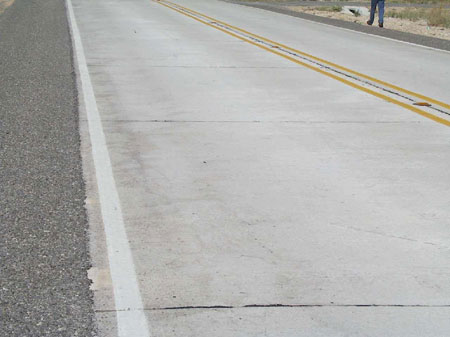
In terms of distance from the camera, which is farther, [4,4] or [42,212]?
[4,4]

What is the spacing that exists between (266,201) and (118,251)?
150 cm

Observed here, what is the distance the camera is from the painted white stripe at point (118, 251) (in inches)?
166

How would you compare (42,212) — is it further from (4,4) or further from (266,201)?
(4,4)

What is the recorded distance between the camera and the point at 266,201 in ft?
20.7

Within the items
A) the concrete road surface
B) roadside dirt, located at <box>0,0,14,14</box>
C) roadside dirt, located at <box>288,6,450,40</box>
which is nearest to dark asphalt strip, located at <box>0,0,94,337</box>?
the concrete road surface

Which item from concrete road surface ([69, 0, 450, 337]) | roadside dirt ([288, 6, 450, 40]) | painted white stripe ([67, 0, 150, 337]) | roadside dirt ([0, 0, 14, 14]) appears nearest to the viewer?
painted white stripe ([67, 0, 150, 337])

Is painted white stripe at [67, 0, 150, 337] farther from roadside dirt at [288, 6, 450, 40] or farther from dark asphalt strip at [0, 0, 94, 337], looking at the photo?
roadside dirt at [288, 6, 450, 40]

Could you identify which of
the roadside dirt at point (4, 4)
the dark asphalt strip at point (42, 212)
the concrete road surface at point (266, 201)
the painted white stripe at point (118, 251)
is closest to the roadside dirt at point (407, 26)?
the roadside dirt at point (4, 4)

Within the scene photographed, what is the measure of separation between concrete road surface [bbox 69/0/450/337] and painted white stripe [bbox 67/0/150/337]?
1cm

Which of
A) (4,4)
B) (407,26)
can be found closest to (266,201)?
(407,26)

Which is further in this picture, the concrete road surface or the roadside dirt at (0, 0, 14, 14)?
the roadside dirt at (0, 0, 14, 14)

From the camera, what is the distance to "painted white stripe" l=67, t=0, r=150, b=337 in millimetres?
4216

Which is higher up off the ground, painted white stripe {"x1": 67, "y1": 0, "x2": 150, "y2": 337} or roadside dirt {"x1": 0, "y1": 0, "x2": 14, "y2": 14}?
painted white stripe {"x1": 67, "y1": 0, "x2": 150, "y2": 337}

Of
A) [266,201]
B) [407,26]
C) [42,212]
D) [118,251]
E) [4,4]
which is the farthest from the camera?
[4,4]
